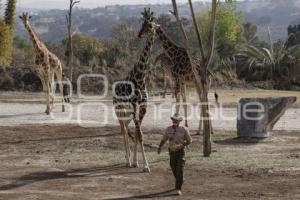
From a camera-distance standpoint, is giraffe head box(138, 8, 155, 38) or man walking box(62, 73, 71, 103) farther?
man walking box(62, 73, 71, 103)

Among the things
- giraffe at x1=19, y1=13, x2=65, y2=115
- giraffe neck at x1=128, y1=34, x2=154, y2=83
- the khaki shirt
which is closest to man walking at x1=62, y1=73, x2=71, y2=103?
giraffe at x1=19, y1=13, x2=65, y2=115

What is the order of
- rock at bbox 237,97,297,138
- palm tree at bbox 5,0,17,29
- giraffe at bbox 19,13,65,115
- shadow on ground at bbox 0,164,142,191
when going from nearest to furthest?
shadow on ground at bbox 0,164,142,191
rock at bbox 237,97,297,138
giraffe at bbox 19,13,65,115
palm tree at bbox 5,0,17,29

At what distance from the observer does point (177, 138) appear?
11602 mm

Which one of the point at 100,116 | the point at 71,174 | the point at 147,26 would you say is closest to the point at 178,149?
the point at 71,174

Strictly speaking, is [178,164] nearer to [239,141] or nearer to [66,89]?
[239,141]

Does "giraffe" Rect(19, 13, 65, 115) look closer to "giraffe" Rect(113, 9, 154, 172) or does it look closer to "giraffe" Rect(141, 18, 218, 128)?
"giraffe" Rect(141, 18, 218, 128)

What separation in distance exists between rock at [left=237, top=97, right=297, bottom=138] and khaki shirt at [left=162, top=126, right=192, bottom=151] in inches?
252

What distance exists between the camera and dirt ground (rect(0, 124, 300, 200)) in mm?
11555

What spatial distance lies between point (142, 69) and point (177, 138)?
9.60 feet

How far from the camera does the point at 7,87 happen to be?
3181 cm

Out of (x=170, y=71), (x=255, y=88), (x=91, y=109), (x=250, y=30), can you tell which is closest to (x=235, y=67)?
(x=255, y=88)

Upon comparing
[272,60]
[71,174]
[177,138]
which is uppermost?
[272,60]

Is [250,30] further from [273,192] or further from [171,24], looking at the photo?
[273,192]

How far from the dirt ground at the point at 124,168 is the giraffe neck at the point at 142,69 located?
1.78 m
